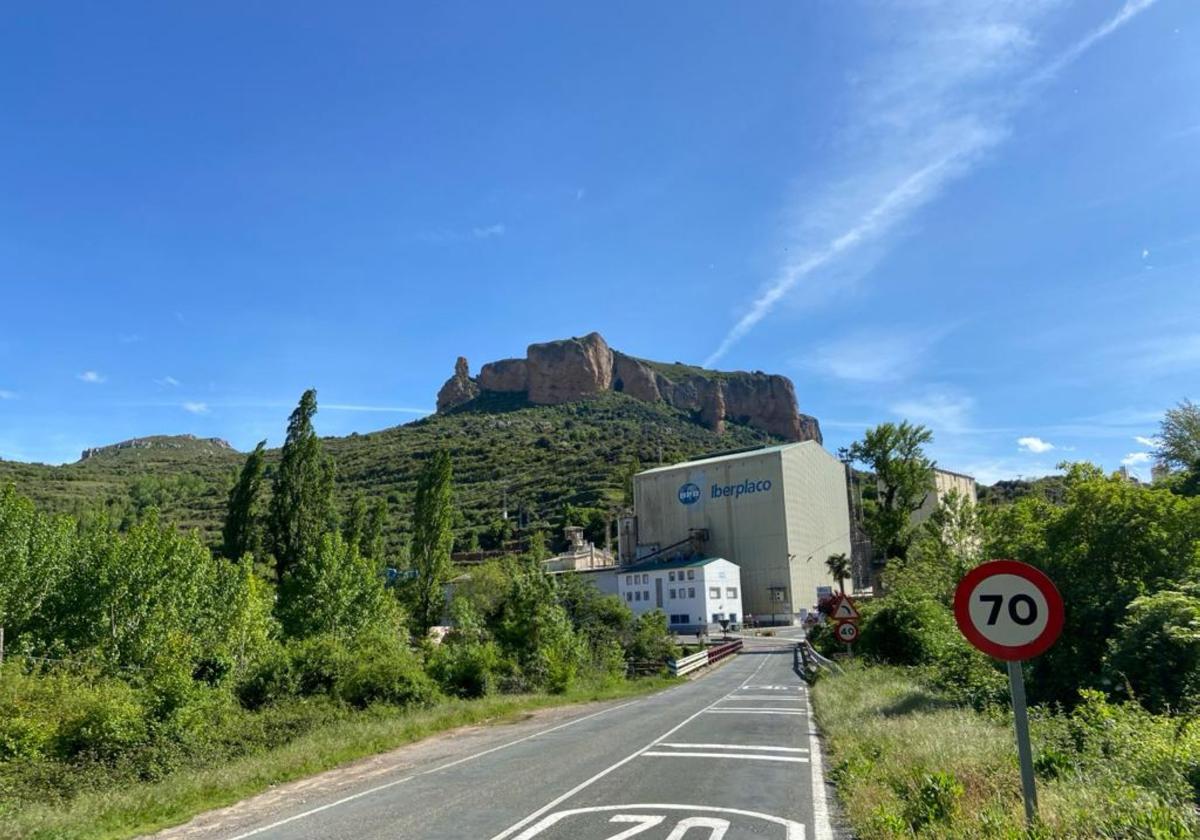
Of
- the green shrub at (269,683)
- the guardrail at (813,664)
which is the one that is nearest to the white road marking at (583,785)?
the guardrail at (813,664)

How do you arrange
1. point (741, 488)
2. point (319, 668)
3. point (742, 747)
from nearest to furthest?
1. point (742, 747)
2. point (319, 668)
3. point (741, 488)

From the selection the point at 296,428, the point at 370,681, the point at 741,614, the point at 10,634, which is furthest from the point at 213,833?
the point at 741,614

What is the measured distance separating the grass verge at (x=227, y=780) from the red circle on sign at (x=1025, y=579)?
10.3 metres

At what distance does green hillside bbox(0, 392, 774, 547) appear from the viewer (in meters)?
99.1

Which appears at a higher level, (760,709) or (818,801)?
(818,801)

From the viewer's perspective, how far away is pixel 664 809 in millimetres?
8891

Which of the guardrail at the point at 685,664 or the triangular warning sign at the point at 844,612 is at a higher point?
the triangular warning sign at the point at 844,612

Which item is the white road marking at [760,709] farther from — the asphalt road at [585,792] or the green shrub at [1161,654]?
the green shrub at [1161,654]

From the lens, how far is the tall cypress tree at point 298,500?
38.8 meters

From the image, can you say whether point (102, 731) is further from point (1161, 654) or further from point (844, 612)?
point (1161, 654)

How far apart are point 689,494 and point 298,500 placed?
6082 centimetres

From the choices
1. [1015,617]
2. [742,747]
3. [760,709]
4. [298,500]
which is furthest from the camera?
[298,500]

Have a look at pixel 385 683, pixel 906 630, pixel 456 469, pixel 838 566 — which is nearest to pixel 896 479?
pixel 838 566

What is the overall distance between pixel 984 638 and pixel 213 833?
923 cm
